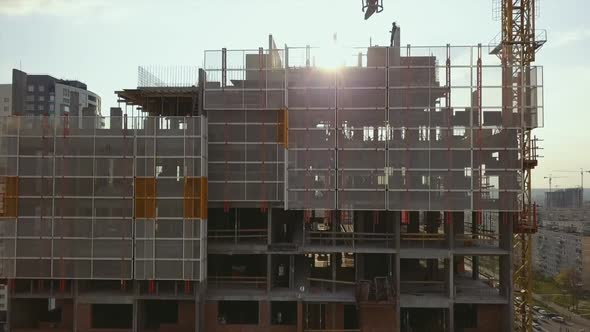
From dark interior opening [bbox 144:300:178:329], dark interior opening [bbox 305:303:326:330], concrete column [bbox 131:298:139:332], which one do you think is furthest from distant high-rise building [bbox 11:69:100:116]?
dark interior opening [bbox 305:303:326:330]

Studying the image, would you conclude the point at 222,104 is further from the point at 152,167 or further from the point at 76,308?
the point at 76,308

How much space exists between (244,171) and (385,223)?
33.0 feet

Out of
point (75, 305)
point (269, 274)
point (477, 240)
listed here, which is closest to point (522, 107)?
point (477, 240)

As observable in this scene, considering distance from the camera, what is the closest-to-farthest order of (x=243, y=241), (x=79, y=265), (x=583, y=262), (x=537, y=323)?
(x=79, y=265), (x=243, y=241), (x=537, y=323), (x=583, y=262)

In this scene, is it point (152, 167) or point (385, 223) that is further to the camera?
point (385, 223)

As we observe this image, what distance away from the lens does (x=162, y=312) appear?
2981 centimetres

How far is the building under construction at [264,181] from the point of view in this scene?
2595 cm

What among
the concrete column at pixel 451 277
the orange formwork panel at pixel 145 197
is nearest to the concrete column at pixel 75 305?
the orange formwork panel at pixel 145 197

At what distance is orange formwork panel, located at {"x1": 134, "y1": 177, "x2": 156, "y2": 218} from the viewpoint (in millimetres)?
25938

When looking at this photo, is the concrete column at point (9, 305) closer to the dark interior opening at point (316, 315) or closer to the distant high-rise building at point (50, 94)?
the dark interior opening at point (316, 315)

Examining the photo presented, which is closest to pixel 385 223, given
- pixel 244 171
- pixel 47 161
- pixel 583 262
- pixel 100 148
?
pixel 244 171

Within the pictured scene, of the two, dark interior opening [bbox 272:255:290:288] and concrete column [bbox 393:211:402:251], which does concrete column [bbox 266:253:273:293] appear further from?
concrete column [bbox 393:211:402:251]

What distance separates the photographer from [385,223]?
99.5 ft

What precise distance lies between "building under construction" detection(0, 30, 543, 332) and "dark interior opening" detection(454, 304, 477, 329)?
1678 mm
